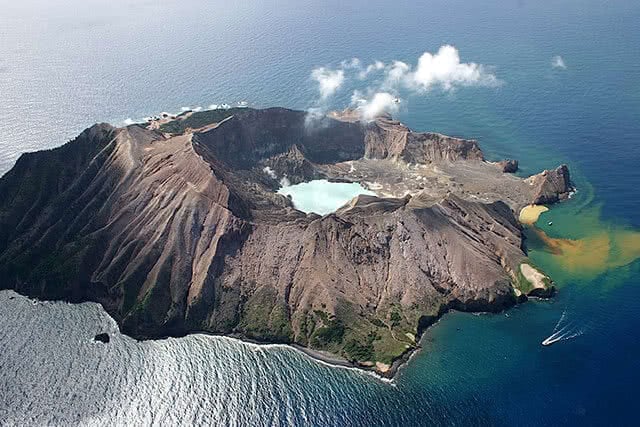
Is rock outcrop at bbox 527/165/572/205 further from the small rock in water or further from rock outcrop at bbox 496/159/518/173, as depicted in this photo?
the small rock in water

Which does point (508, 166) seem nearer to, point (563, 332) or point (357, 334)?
point (563, 332)

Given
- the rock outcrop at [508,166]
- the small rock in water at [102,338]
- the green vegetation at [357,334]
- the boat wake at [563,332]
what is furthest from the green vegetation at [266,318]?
the rock outcrop at [508,166]

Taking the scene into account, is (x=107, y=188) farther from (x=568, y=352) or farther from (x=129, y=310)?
(x=568, y=352)

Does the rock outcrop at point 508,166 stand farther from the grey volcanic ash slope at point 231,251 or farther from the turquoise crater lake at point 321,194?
the turquoise crater lake at point 321,194

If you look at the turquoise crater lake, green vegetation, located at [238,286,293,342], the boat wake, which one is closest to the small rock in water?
green vegetation, located at [238,286,293,342]

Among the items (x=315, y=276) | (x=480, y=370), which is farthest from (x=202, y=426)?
(x=480, y=370)

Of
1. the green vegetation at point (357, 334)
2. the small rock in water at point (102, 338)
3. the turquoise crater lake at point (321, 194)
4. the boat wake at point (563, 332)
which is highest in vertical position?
the turquoise crater lake at point (321, 194)
